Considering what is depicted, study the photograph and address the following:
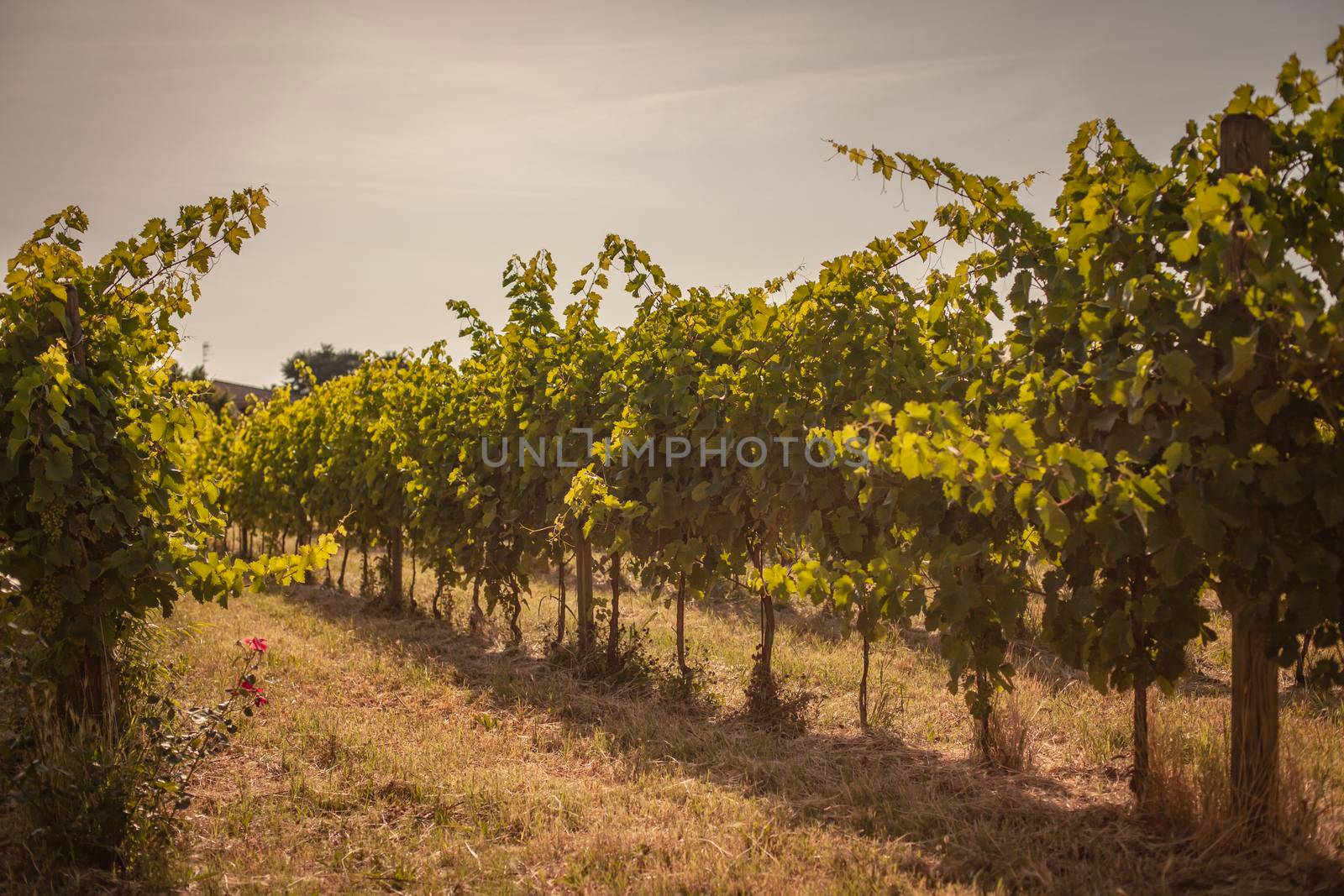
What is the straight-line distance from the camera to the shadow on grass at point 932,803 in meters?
3.11

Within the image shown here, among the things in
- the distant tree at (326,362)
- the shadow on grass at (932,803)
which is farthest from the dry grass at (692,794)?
the distant tree at (326,362)

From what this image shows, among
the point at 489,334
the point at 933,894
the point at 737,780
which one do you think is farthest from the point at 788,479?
the point at 489,334

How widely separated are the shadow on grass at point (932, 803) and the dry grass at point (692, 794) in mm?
13

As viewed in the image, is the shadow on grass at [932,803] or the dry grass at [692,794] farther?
the dry grass at [692,794]

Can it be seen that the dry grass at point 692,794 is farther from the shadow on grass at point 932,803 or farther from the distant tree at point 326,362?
the distant tree at point 326,362

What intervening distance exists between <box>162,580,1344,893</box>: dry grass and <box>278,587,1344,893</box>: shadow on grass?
Answer: 0.04ft

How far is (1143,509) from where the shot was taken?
271 centimetres

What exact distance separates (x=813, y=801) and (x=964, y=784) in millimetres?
772

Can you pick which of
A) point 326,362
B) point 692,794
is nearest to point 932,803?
point 692,794

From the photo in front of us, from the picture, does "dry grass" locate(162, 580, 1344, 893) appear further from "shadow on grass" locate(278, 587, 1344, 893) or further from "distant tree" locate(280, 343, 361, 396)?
"distant tree" locate(280, 343, 361, 396)

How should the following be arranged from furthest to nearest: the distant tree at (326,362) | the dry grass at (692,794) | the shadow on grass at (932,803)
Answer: the distant tree at (326,362), the dry grass at (692,794), the shadow on grass at (932,803)

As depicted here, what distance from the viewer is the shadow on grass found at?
311 cm

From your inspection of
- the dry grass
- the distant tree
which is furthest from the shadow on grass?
the distant tree

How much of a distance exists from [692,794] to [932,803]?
111cm
